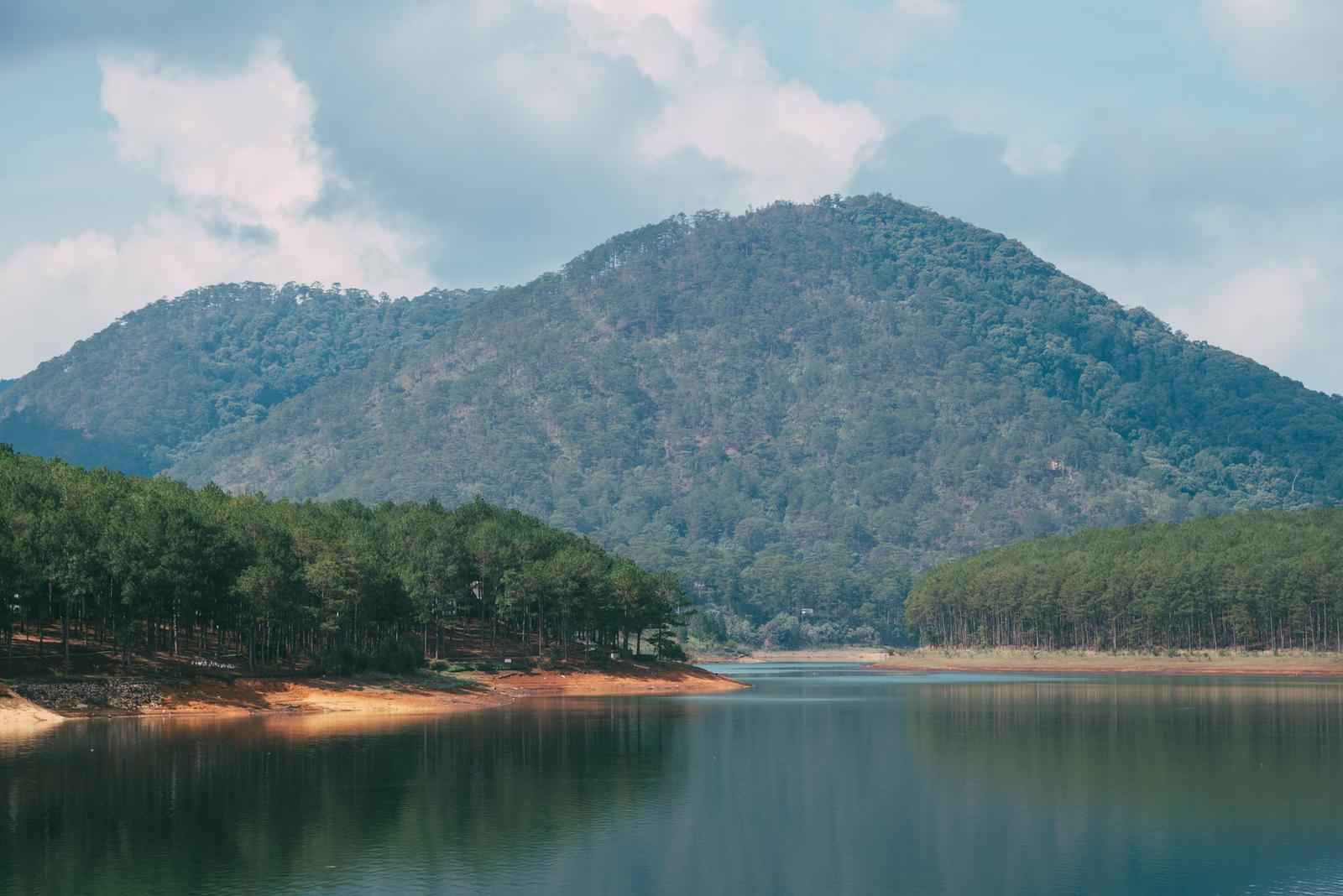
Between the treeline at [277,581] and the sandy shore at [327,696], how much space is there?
3815 millimetres

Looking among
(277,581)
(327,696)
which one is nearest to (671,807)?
(277,581)

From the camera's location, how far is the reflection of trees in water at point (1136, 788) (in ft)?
172

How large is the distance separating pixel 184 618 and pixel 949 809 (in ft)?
230

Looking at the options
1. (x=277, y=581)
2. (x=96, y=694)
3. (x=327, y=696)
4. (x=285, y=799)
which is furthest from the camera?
(x=327, y=696)

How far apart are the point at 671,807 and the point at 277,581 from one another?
58.2 meters

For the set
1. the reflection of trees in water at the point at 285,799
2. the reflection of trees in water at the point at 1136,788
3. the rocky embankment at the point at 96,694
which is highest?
the rocky embankment at the point at 96,694

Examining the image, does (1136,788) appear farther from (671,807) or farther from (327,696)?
(327,696)

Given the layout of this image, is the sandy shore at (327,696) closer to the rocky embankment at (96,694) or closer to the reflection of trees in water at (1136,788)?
the rocky embankment at (96,694)

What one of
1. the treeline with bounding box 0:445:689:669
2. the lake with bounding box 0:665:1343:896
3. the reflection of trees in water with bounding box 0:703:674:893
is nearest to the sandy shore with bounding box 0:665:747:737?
the treeline with bounding box 0:445:689:669

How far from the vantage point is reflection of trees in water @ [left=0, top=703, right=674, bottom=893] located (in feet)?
167

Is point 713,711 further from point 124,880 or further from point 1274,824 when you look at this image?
point 124,880

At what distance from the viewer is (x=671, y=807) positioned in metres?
65.2

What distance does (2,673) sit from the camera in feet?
320

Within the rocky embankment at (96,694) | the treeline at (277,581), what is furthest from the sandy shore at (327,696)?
the treeline at (277,581)
